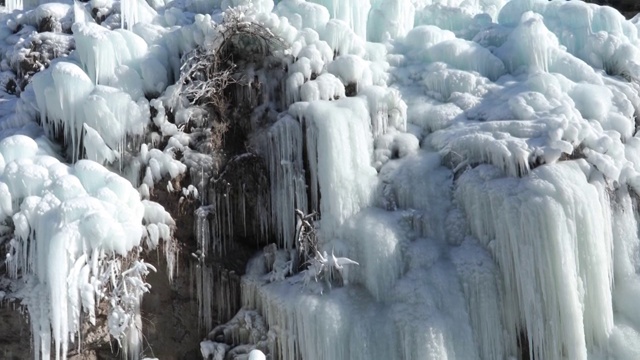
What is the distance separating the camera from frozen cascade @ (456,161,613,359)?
319 inches

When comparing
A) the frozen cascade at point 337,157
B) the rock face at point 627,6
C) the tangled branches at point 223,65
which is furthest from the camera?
the rock face at point 627,6

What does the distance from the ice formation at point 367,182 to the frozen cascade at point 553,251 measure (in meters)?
0.02

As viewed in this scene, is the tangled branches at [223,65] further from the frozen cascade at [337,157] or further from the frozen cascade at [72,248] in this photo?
the frozen cascade at [72,248]

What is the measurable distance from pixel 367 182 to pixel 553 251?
2.31 m

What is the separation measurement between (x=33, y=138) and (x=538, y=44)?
6.63 meters

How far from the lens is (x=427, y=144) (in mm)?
9695

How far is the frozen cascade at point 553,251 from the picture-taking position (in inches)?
319

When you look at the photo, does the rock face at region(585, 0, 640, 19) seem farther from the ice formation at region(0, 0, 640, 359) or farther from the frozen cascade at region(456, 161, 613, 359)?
the frozen cascade at region(456, 161, 613, 359)

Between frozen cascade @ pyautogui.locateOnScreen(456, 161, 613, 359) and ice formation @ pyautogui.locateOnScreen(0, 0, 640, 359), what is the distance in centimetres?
2

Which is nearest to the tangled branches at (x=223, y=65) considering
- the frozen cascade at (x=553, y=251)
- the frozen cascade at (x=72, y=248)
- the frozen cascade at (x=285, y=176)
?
the frozen cascade at (x=285, y=176)

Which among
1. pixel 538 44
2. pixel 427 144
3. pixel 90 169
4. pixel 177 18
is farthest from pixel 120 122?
pixel 538 44

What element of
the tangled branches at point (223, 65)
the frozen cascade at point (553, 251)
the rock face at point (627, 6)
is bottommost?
the frozen cascade at point (553, 251)

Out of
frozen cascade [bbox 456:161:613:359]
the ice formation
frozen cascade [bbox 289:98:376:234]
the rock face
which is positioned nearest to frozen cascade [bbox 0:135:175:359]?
the ice formation

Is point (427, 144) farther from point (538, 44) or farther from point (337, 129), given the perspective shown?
point (538, 44)
